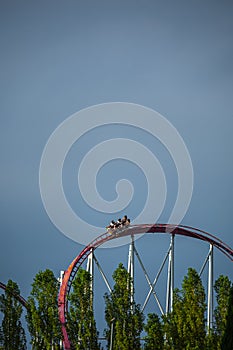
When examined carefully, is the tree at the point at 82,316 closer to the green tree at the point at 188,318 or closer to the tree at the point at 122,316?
the tree at the point at 122,316

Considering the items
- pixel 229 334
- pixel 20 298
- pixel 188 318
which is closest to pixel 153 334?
pixel 188 318

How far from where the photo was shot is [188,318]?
41.8 metres

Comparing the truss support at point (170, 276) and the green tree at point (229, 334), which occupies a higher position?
the truss support at point (170, 276)

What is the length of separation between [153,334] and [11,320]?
918 cm

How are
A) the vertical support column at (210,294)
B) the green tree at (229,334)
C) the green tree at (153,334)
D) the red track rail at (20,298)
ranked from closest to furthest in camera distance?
1. the green tree at (229,334)
2. the green tree at (153,334)
3. the vertical support column at (210,294)
4. the red track rail at (20,298)

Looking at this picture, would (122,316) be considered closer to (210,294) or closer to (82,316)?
(82,316)

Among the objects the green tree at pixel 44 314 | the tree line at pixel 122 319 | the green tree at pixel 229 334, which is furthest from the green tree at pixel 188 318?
the green tree at pixel 229 334

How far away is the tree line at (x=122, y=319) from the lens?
135 ft

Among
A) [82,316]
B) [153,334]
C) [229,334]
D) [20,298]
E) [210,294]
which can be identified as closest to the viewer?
A: [229,334]

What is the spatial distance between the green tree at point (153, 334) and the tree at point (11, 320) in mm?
7954

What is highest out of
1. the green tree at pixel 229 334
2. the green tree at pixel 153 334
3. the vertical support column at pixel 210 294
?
the vertical support column at pixel 210 294

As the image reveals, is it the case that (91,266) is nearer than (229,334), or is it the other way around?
(229,334)

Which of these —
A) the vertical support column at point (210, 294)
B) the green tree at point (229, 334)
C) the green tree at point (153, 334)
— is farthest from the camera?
the vertical support column at point (210, 294)

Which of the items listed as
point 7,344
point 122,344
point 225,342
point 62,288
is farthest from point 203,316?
point 225,342
